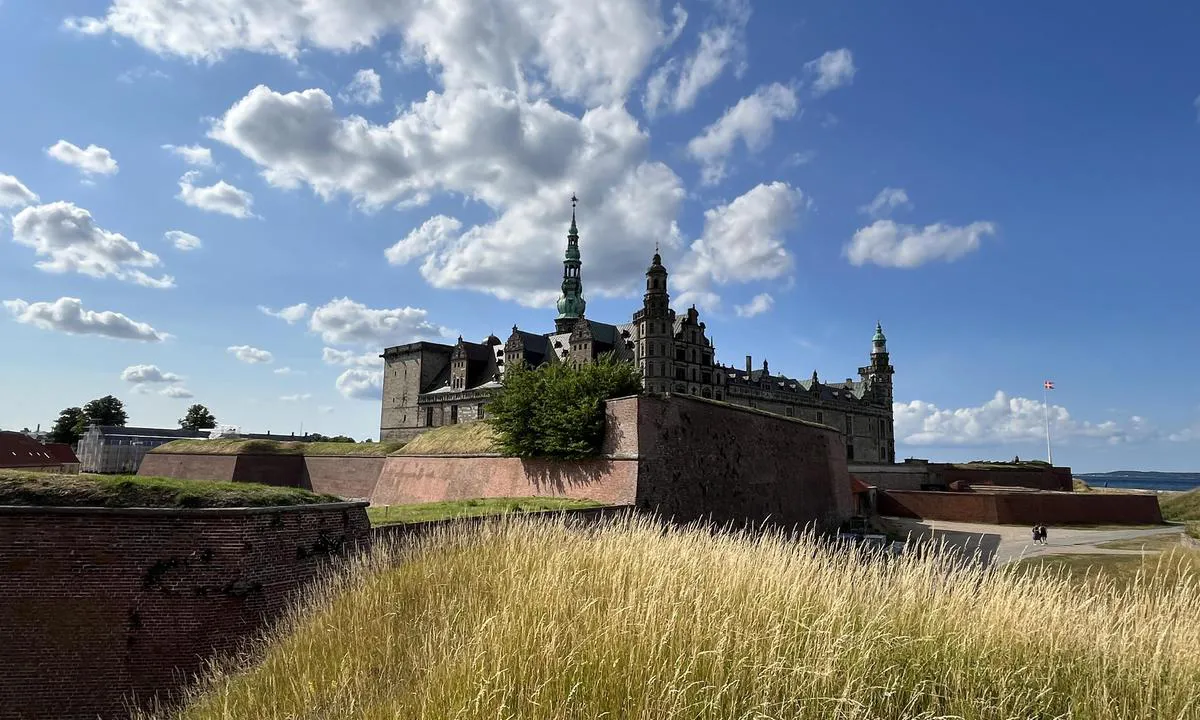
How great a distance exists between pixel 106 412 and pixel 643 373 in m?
58.6

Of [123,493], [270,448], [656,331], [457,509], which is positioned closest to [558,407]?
[457,509]

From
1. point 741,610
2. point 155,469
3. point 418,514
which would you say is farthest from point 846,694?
point 155,469

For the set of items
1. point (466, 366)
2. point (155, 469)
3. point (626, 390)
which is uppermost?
point (466, 366)

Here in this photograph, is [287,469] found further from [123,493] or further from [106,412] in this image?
[106,412]

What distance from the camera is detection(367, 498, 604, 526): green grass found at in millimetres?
14602

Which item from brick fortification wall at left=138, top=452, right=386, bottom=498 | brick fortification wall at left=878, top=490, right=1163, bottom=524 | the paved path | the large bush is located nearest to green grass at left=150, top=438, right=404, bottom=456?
brick fortification wall at left=138, top=452, right=386, bottom=498

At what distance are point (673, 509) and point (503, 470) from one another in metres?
7.77

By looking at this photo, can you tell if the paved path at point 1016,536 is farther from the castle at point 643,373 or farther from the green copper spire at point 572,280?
the green copper spire at point 572,280

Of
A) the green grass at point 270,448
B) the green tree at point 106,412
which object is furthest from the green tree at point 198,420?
the green grass at point 270,448

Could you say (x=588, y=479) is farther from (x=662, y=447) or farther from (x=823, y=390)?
(x=823, y=390)

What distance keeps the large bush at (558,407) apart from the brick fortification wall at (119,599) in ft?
40.7

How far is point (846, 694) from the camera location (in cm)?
365

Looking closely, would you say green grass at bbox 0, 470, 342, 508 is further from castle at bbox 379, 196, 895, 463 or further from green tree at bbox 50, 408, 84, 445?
green tree at bbox 50, 408, 84, 445

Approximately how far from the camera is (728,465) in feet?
78.2
